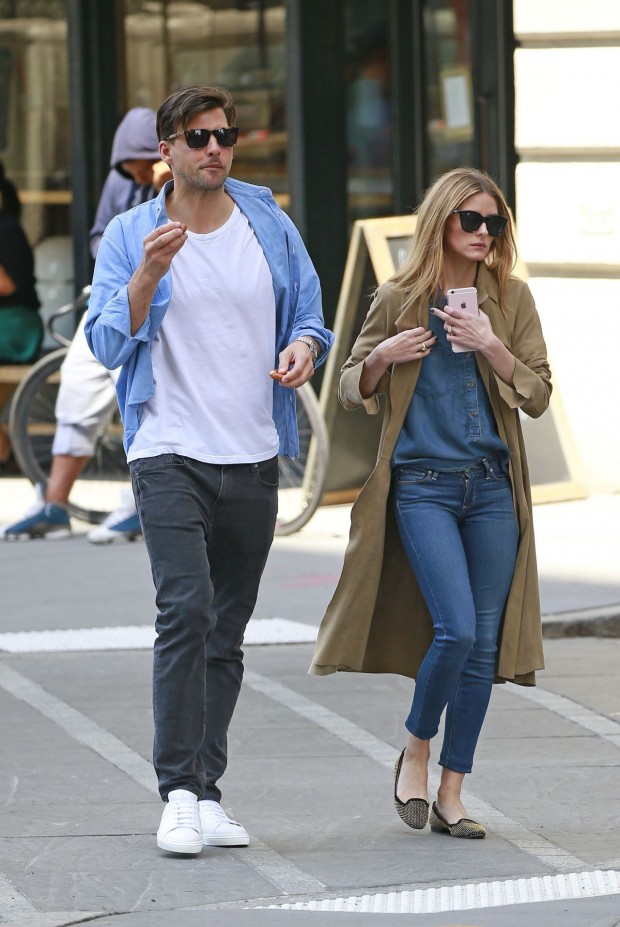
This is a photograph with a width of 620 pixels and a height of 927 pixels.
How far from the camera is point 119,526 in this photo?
969 cm

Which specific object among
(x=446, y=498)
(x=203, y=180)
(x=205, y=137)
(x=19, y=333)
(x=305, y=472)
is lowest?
(x=305, y=472)

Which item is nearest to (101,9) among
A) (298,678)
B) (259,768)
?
(298,678)

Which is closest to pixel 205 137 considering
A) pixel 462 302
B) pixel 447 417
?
pixel 462 302

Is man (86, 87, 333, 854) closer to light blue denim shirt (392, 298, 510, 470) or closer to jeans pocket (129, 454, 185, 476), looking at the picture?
jeans pocket (129, 454, 185, 476)

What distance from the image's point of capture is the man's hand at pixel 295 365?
15.6ft

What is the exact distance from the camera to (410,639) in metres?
5.13

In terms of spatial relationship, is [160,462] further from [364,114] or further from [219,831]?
[364,114]

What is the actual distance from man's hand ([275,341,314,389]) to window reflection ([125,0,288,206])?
7.02 m

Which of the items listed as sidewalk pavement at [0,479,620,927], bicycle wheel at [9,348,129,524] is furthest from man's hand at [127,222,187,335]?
bicycle wheel at [9,348,129,524]

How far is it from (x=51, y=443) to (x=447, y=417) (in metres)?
5.58

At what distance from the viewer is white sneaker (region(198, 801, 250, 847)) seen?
488 cm

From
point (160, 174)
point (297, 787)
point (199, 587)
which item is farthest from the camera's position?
point (160, 174)

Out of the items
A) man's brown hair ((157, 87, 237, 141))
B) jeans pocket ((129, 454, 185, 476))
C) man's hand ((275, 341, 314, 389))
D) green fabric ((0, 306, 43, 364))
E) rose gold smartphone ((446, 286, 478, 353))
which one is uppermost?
man's brown hair ((157, 87, 237, 141))

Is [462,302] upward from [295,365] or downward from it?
upward
